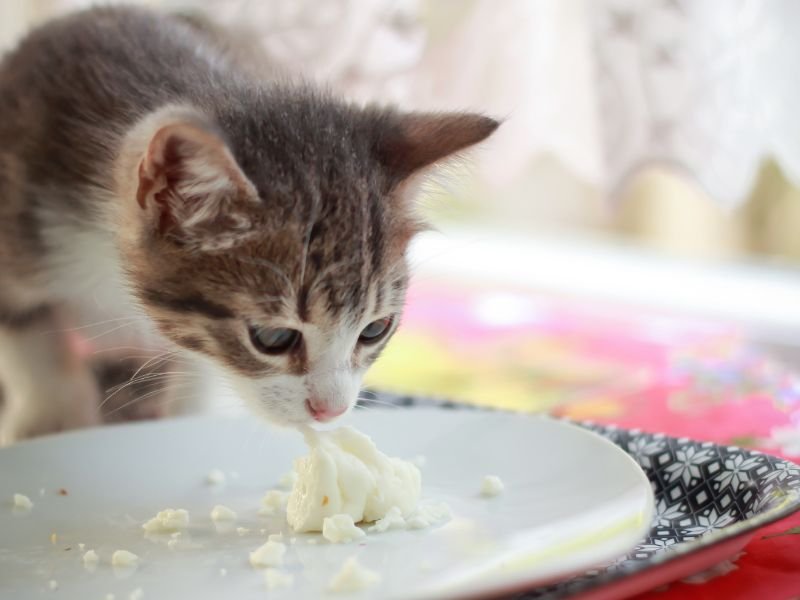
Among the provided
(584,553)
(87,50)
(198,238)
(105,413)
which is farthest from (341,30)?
(584,553)

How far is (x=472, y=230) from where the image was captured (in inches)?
126

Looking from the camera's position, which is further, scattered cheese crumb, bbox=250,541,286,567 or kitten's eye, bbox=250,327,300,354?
kitten's eye, bbox=250,327,300,354

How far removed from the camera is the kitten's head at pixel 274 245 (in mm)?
1155

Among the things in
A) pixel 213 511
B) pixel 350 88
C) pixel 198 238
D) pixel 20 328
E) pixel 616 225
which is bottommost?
pixel 213 511

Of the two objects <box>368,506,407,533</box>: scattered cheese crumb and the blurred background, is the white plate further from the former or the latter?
the blurred background

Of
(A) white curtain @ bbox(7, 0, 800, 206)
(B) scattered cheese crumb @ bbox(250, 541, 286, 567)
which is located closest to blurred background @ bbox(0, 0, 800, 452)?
(A) white curtain @ bbox(7, 0, 800, 206)

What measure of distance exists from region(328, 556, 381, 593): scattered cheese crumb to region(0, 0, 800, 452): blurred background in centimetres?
60

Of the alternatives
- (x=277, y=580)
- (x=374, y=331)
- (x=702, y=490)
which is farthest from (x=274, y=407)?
(x=702, y=490)

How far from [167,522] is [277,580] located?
0.23 m

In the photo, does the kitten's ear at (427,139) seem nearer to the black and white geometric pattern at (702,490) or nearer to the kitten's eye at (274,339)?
the kitten's eye at (274,339)

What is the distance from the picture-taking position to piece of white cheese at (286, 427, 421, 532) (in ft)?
3.76

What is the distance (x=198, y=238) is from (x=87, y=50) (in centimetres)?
55

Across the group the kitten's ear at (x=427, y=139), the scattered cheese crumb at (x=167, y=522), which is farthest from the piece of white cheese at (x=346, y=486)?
the kitten's ear at (x=427, y=139)

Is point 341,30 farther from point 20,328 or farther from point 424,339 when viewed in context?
point 20,328
